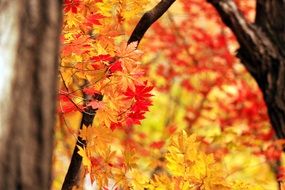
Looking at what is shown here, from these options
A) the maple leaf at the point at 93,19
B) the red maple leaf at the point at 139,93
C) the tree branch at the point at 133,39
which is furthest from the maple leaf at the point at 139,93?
the maple leaf at the point at 93,19

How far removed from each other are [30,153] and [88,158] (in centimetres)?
150

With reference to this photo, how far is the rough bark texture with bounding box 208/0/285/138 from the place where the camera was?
151 inches

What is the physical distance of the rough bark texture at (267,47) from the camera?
3840mm

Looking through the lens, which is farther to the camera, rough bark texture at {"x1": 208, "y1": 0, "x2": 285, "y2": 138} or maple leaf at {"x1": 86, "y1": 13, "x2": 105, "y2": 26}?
rough bark texture at {"x1": 208, "y1": 0, "x2": 285, "y2": 138}

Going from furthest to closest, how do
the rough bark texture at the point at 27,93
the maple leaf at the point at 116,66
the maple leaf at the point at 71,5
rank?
the maple leaf at the point at 71,5
the maple leaf at the point at 116,66
the rough bark texture at the point at 27,93

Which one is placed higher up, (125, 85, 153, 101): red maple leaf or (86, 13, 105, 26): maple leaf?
(86, 13, 105, 26): maple leaf

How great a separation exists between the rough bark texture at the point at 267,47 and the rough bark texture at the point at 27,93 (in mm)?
2978

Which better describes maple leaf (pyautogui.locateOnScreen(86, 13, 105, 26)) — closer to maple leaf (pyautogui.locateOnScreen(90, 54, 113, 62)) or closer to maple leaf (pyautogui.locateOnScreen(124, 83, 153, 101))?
maple leaf (pyautogui.locateOnScreen(90, 54, 113, 62))

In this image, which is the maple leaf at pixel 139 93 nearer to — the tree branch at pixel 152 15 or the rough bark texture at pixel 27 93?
the tree branch at pixel 152 15

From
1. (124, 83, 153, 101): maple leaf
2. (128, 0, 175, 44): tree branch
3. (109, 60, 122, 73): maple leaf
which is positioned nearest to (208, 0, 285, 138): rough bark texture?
(128, 0, 175, 44): tree branch

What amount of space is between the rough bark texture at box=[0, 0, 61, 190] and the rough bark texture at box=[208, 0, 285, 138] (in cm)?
298

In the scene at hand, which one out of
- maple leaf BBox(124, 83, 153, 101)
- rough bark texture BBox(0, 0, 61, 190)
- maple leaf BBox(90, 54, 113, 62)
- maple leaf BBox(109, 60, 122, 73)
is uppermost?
rough bark texture BBox(0, 0, 61, 190)

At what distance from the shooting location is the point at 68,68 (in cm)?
273

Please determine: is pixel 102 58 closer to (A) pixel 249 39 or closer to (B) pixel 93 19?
(B) pixel 93 19
